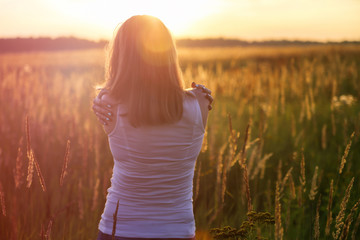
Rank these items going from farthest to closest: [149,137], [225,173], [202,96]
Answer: [225,173], [202,96], [149,137]

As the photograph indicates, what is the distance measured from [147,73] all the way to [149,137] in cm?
29

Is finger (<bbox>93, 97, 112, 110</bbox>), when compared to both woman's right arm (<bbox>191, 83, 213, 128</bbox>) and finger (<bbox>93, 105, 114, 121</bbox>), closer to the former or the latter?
finger (<bbox>93, 105, 114, 121</bbox>)

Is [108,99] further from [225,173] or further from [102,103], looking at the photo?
[225,173]

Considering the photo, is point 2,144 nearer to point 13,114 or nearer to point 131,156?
point 13,114

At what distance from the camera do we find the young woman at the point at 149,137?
5.41 feet

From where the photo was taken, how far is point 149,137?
165cm

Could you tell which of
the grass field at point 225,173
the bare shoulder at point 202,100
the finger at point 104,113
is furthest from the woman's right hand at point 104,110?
the bare shoulder at point 202,100

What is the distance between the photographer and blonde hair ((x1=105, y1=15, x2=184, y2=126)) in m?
1.63

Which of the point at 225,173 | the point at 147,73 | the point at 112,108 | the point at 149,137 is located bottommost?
the point at 225,173

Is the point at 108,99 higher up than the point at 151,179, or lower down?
higher up

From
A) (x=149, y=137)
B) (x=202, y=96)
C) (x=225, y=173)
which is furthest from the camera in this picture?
(x=225, y=173)

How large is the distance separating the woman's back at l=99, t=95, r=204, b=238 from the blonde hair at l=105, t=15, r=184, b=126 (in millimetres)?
61

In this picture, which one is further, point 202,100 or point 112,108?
point 202,100

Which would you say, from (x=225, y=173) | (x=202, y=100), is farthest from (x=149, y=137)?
(x=225, y=173)
